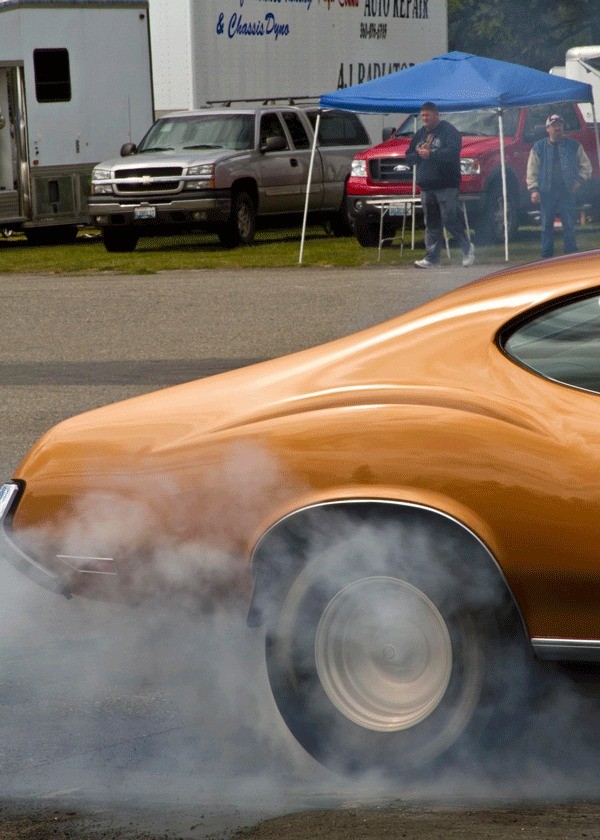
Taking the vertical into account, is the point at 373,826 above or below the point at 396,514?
below

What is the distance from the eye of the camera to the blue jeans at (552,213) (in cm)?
1653

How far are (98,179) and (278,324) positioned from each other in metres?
8.12

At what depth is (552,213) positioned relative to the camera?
1666 cm

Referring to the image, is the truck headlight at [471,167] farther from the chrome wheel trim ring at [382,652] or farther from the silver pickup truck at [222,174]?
the chrome wheel trim ring at [382,652]

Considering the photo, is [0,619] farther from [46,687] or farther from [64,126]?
[64,126]

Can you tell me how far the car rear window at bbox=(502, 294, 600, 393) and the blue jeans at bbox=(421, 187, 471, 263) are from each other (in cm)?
1327

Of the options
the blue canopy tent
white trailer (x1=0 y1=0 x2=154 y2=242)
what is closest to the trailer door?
white trailer (x1=0 y1=0 x2=154 y2=242)

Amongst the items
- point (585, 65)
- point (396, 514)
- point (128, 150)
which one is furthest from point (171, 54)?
point (396, 514)

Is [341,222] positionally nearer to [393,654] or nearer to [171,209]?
[171,209]

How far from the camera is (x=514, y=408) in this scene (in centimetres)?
359

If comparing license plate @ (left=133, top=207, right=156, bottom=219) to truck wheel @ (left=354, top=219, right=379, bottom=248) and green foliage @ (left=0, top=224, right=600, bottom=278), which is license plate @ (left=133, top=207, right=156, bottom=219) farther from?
truck wheel @ (left=354, top=219, right=379, bottom=248)

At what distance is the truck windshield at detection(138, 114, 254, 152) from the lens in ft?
67.3

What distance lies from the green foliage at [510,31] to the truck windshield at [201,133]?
118 feet

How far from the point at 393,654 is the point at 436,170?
13467 mm
